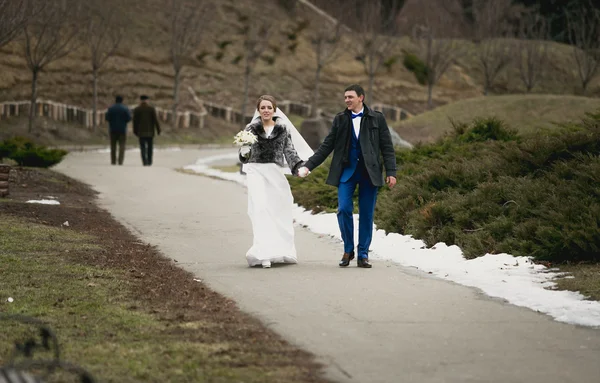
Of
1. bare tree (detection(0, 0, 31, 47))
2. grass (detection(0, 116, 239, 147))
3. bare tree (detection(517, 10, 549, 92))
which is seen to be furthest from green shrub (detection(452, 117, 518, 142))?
bare tree (detection(517, 10, 549, 92))

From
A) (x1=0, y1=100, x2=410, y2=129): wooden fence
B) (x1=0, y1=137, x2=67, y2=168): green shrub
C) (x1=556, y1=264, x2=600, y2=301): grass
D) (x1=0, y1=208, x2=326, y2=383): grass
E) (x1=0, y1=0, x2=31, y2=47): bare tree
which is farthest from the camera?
(x1=0, y1=100, x2=410, y2=129): wooden fence

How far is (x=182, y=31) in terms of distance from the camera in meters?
54.3

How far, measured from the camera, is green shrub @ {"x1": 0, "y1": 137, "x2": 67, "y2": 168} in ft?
80.5

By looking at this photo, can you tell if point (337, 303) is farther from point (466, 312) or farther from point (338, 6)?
point (338, 6)

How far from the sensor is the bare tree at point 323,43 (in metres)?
61.5

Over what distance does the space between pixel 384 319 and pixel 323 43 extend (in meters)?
57.7

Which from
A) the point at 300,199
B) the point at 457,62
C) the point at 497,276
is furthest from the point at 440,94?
the point at 497,276

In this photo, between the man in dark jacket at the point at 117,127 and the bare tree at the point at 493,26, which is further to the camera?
the bare tree at the point at 493,26

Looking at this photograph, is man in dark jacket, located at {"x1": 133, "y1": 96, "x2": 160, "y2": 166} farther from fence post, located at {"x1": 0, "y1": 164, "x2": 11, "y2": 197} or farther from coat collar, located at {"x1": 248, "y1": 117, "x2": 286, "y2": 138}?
coat collar, located at {"x1": 248, "y1": 117, "x2": 286, "y2": 138}

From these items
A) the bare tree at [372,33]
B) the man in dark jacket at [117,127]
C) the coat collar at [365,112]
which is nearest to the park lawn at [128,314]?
the coat collar at [365,112]

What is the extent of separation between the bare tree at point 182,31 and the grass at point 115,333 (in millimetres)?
40751

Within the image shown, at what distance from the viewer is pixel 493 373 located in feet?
22.4

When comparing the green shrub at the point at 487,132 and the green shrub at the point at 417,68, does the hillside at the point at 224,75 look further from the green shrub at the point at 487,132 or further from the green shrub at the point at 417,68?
the green shrub at the point at 487,132

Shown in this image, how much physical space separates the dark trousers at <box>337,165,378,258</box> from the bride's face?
4.07 feet
